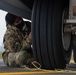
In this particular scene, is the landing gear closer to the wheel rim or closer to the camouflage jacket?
the wheel rim

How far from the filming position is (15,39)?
18.5 feet

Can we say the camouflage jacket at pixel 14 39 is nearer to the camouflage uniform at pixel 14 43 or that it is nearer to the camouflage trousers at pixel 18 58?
the camouflage uniform at pixel 14 43

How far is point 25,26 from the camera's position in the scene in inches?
223

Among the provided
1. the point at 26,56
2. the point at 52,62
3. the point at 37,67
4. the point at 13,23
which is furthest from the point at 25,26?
the point at 52,62

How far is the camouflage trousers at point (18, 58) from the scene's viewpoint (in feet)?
17.0

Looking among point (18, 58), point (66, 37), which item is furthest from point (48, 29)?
point (18, 58)

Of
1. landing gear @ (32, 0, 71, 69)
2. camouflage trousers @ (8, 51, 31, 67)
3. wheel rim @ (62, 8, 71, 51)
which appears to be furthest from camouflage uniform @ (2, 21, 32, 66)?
landing gear @ (32, 0, 71, 69)

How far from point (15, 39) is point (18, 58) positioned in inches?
19.2

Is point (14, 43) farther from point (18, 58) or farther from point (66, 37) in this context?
point (66, 37)

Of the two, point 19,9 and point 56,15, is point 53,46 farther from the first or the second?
point 19,9

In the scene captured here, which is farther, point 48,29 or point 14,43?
point 14,43

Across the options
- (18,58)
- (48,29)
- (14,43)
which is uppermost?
(48,29)

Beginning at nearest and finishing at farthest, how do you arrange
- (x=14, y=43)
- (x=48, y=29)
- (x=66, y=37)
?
(x=48, y=29) → (x=66, y=37) → (x=14, y=43)

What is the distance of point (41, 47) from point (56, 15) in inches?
16.1
